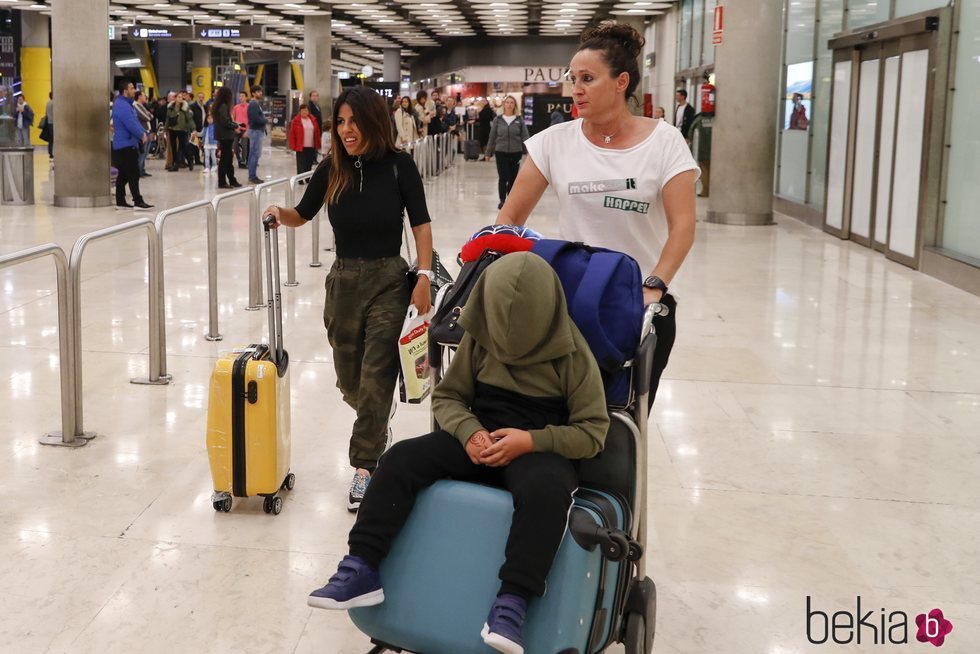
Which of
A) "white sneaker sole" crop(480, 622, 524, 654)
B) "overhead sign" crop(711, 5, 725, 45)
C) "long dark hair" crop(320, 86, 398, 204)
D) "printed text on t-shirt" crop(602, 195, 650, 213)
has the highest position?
"overhead sign" crop(711, 5, 725, 45)

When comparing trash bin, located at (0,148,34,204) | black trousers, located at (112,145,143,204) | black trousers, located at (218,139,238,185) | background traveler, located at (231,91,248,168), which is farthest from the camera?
background traveler, located at (231,91,248,168)

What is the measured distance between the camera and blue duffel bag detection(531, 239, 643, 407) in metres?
2.67

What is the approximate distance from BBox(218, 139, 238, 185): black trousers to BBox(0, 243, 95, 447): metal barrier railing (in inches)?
531

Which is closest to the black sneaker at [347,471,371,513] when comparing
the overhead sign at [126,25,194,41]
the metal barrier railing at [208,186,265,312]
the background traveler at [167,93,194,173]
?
the metal barrier railing at [208,186,265,312]

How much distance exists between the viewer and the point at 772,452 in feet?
15.6

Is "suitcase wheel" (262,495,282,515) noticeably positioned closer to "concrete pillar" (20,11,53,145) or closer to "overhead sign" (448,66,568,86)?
"concrete pillar" (20,11,53,145)

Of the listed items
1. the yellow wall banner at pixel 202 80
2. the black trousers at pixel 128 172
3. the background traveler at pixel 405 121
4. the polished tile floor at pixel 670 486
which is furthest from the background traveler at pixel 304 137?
the yellow wall banner at pixel 202 80

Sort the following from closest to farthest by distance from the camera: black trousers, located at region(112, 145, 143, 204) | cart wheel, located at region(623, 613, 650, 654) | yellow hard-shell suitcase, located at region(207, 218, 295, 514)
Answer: cart wheel, located at region(623, 613, 650, 654)
yellow hard-shell suitcase, located at region(207, 218, 295, 514)
black trousers, located at region(112, 145, 143, 204)

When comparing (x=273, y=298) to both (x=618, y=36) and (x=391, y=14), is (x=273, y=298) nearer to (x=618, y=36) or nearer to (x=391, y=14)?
(x=618, y=36)

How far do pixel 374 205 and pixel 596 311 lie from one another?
1.39m

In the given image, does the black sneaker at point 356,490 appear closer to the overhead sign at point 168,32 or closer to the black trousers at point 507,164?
the black trousers at point 507,164

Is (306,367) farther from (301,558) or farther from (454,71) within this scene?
(454,71)

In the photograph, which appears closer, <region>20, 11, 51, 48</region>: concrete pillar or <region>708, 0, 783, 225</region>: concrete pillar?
<region>708, 0, 783, 225</region>: concrete pillar

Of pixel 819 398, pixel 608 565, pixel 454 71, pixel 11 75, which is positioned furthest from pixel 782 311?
pixel 454 71
